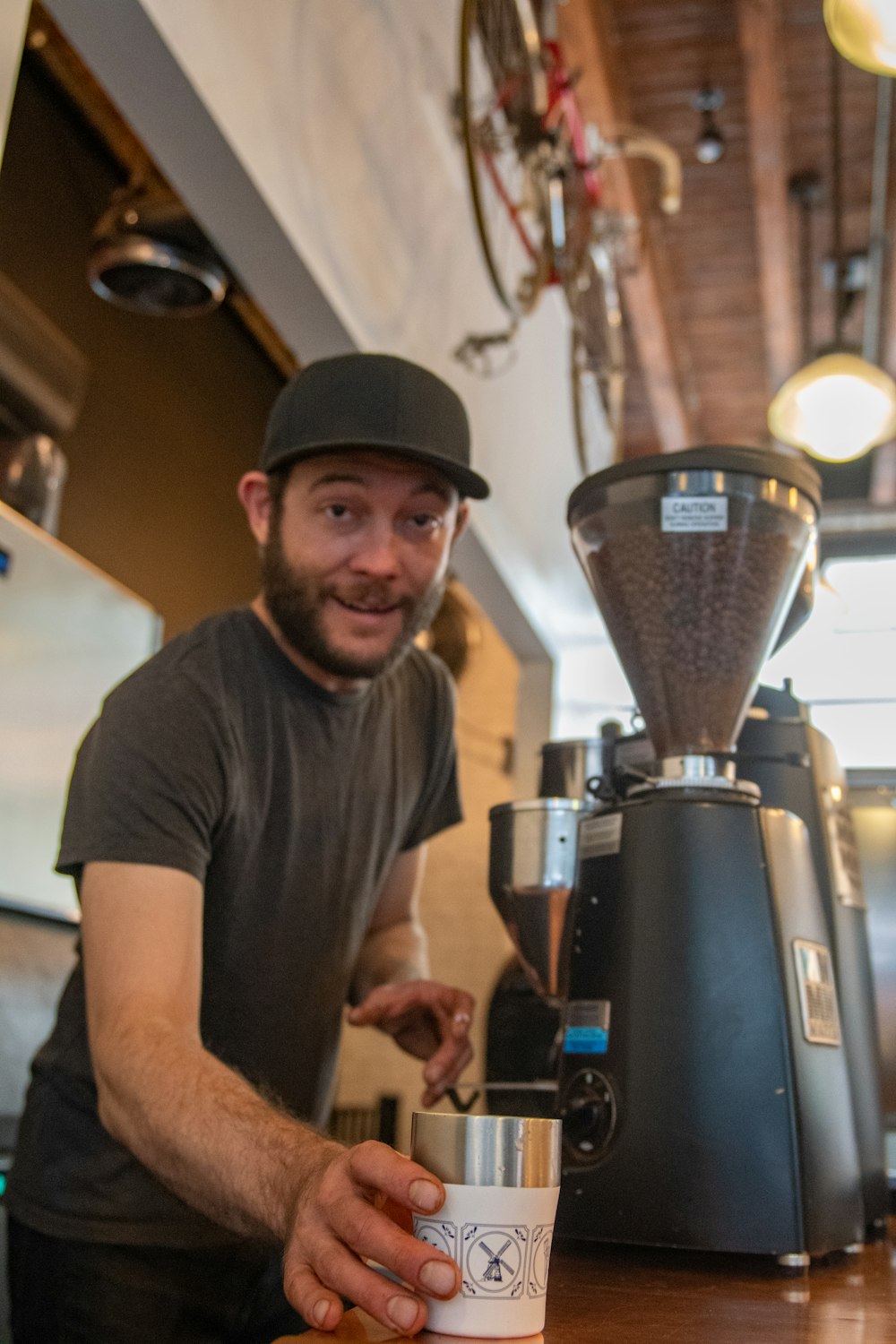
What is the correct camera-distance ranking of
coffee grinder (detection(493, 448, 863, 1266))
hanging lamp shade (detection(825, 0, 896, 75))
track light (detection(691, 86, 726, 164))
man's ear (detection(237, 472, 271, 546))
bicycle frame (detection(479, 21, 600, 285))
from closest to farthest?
coffee grinder (detection(493, 448, 863, 1266)) < man's ear (detection(237, 472, 271, 546)) < hanging lamp shade (detection(825, 0, 896, 75)) < bicycle frame (detection(479, 21, 600, 285)) < track light (detection(691, 86, 726, 164))

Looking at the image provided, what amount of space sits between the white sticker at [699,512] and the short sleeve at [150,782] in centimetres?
46

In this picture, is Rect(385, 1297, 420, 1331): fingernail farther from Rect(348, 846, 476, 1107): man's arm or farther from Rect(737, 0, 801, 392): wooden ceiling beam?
Rect(737, 0, 801, 392): wooden ceiling beam

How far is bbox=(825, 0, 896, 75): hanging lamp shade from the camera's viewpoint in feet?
6.88

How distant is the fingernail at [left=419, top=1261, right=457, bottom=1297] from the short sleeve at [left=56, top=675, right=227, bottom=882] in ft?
1.81

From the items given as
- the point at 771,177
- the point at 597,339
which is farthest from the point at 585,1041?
the point at 771,177

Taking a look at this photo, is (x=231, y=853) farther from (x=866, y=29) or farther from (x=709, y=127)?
(x=709, y=127)

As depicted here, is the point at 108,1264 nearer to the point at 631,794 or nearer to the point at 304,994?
the point at 304,994

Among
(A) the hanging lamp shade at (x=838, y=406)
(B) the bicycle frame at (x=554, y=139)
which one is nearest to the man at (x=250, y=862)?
(B) the bicycle frame at (x=554, y=139)

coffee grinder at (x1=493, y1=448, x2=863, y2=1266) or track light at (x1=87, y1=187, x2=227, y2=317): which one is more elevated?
track light at (x1=87, y1=187, x2=227, y2=317)

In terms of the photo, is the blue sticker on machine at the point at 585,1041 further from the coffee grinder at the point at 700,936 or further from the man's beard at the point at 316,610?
the man's beard at the point at 316,610

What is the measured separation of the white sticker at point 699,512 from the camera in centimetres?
98

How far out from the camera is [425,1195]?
1.80 ft

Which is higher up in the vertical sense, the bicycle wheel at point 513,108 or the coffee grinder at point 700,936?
the bicycle wheel at point 513,108

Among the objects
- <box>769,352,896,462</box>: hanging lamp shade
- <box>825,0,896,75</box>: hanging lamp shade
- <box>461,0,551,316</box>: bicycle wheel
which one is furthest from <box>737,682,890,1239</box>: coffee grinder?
<box>769,352,896,462</box>: hanging lamp shade
